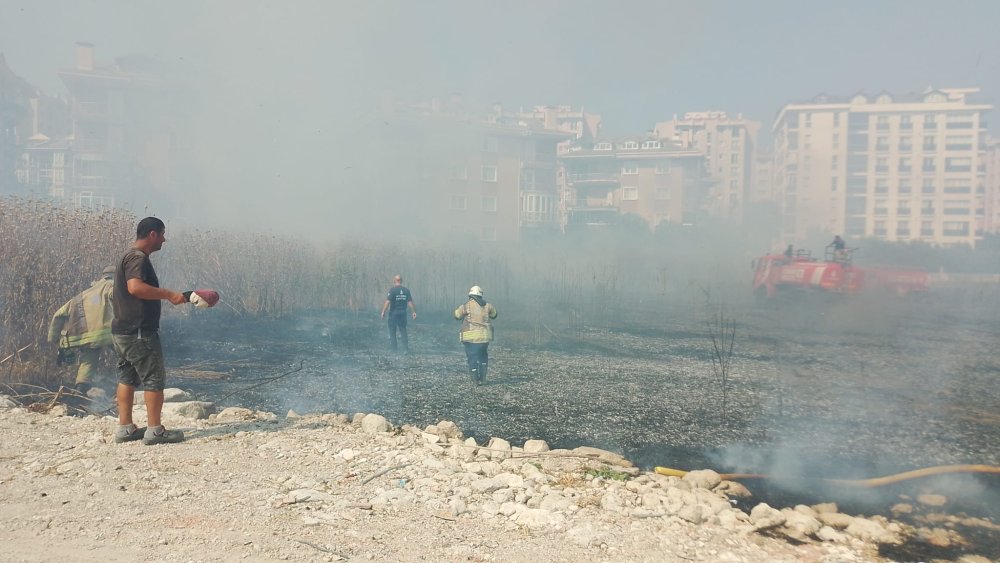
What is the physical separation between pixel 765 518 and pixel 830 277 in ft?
64.2

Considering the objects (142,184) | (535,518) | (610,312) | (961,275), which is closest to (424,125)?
(142,184)

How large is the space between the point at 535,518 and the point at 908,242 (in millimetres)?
32610

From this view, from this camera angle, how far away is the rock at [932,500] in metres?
5.34

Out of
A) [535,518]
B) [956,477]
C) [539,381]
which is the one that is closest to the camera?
[535,518]

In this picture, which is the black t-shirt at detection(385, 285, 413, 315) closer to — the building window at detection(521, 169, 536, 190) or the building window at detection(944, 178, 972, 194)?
the building window at detection(944, 178, 972, 194)

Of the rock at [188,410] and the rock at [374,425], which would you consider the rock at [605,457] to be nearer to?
the rock at [374,425]

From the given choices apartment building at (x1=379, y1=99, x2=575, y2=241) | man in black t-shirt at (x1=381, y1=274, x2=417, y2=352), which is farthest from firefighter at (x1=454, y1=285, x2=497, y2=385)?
apartment building at (x1=379, y1=99, x2=575, y2=241)

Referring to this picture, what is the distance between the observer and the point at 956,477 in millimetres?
5891

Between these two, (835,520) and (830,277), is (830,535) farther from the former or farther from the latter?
(830,277)

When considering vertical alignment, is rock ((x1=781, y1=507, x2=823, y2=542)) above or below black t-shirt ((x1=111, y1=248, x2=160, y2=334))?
below

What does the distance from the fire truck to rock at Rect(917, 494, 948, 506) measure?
695 inches

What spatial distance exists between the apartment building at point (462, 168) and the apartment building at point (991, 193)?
26.7m

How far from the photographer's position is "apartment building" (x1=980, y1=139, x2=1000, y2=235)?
37.7 m

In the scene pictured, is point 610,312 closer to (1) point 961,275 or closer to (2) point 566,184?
(1) point 961,275
